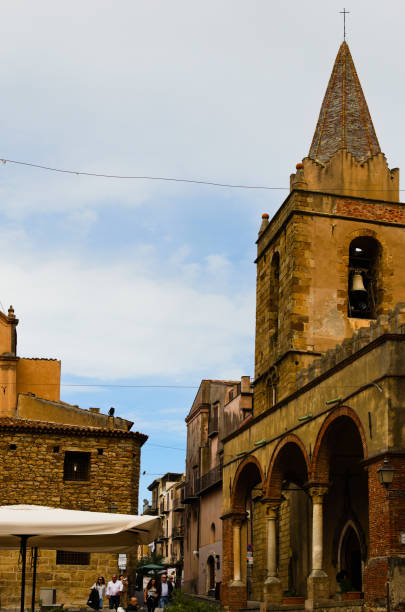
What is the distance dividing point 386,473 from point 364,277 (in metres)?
14.0

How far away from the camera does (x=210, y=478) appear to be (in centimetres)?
4716

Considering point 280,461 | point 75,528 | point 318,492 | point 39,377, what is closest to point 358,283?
point 280,461

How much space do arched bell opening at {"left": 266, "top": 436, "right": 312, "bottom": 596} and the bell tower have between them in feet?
10.2

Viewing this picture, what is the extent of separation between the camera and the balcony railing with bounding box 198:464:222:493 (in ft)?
148

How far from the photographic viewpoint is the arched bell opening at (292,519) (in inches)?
843

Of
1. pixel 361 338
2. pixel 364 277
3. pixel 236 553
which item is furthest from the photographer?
pixel 364 277

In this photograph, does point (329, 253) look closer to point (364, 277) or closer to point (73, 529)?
point (364, 277)

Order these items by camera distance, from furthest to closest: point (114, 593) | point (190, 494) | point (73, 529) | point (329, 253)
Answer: point (190, 494) → point (329, 253) → point (114, 593) → point (73, 529)

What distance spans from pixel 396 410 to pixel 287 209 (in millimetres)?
14328

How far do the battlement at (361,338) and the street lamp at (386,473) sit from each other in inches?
89.2

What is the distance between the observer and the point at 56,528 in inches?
459

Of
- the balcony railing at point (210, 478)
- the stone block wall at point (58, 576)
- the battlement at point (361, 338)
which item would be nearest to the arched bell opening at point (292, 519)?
the battlement at point (361, 338)

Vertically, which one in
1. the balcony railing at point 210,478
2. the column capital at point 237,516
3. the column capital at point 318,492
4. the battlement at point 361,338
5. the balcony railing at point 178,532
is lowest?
the balcony railing at point 178,532

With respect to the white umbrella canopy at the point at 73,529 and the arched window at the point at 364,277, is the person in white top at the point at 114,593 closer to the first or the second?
the arched window at the point at 364,277
